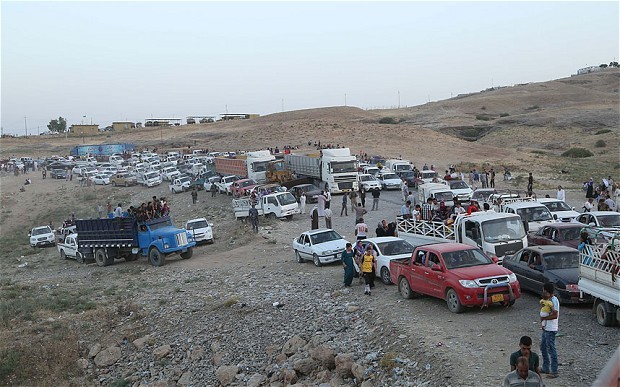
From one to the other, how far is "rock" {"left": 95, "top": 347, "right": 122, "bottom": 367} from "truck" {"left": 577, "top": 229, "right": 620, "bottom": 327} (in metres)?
11.6

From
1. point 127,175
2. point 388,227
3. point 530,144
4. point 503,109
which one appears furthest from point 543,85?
point 388,227

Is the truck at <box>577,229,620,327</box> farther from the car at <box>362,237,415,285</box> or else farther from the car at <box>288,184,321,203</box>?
the car at <box>288,184,321,203</box>

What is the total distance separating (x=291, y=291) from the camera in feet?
64.4

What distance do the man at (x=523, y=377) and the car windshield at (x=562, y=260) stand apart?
7.33 m

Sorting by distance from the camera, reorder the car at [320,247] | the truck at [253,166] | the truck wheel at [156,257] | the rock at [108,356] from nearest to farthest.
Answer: the rock at [108,356]
the car at [320,247]
the truck wheel at [156,257]
the truck at [253,166]

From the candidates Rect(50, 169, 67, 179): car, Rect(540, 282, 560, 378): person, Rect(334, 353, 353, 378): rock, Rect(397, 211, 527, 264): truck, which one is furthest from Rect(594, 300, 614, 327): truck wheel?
Rect(50, 169, 67, 179): car

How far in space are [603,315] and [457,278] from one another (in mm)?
2939

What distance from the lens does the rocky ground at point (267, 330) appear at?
38.8ft

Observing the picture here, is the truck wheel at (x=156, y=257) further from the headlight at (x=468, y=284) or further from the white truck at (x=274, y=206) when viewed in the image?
the headlight at (x=468, y=284)

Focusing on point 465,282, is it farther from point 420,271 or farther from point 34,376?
point 34,376

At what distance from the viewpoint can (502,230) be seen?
17.7 m

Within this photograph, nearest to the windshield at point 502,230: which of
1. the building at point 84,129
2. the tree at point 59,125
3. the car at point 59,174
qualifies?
the car at point 59,174

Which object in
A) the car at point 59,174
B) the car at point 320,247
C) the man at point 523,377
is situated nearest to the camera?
the man at point 523,377

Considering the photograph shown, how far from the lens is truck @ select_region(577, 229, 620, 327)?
11.6 meters
